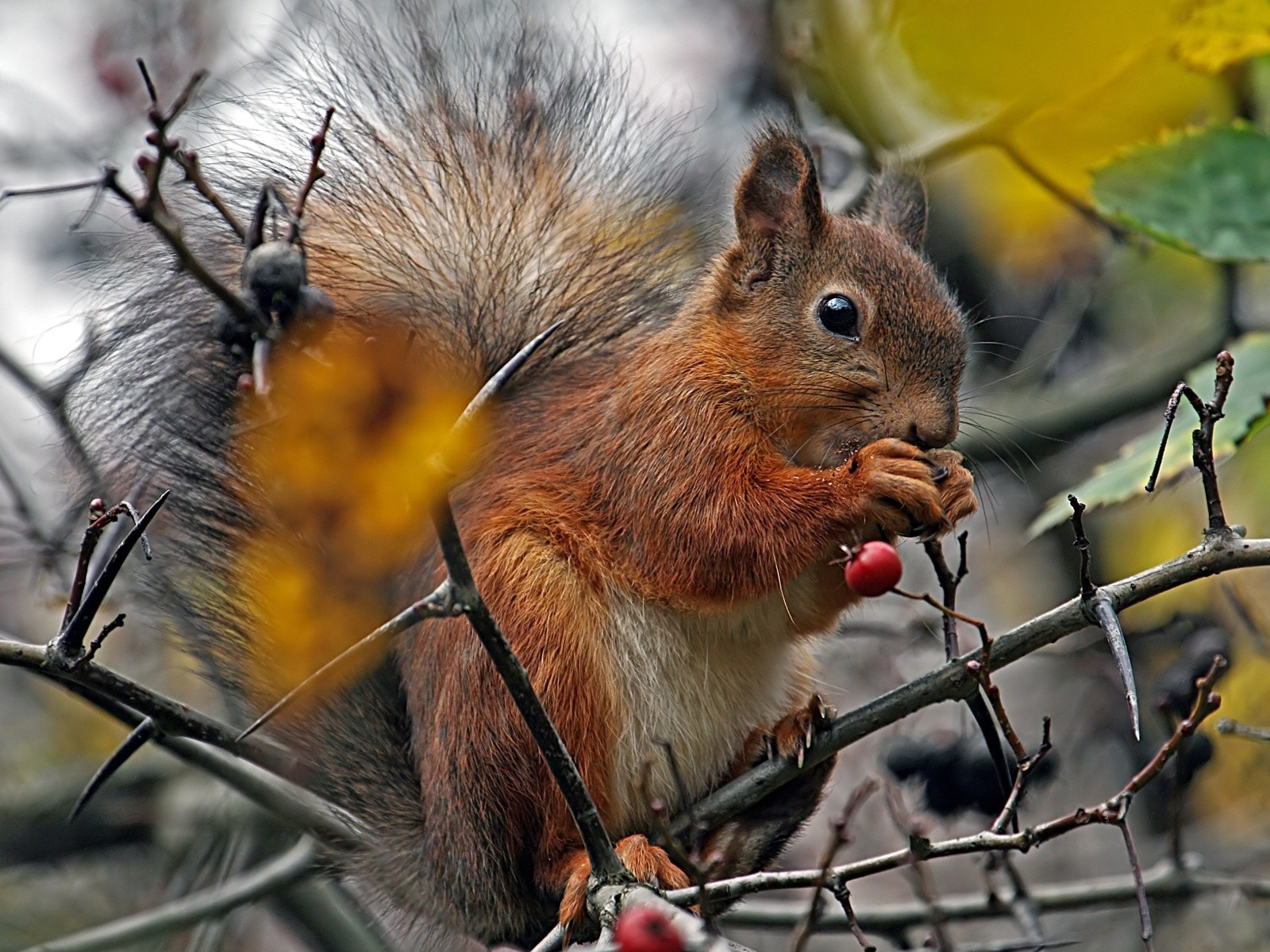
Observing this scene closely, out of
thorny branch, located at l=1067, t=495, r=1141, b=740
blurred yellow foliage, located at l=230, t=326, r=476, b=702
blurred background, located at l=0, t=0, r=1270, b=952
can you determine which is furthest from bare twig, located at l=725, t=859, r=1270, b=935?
blurred yellow foliage, located at l=230, t=326, r=476, b=702

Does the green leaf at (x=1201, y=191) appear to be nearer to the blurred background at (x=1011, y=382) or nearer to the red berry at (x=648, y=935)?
the blurred background at (x=1011, y=382)

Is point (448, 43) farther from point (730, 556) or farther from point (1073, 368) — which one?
point (1073, 368)

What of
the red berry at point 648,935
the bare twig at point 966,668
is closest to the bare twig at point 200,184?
the red berry at point 648,935

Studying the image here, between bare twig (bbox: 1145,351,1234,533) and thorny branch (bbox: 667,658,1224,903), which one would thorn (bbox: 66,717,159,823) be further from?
bare twig (bbox: 1145,351,1234,533)

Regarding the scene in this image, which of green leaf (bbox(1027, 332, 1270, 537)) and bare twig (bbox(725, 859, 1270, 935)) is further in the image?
bare twig (bbox(725, 859, 1270, 935))

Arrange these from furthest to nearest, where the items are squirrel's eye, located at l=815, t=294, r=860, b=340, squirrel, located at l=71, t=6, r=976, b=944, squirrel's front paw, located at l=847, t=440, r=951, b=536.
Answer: squirrel's eye, located at l=815, t=294, r=860, b=340
squirrel, located at l=71, t=6, r=976, b=944
squirrel's front paw, located at l=847, t=440, r=951, b=536
